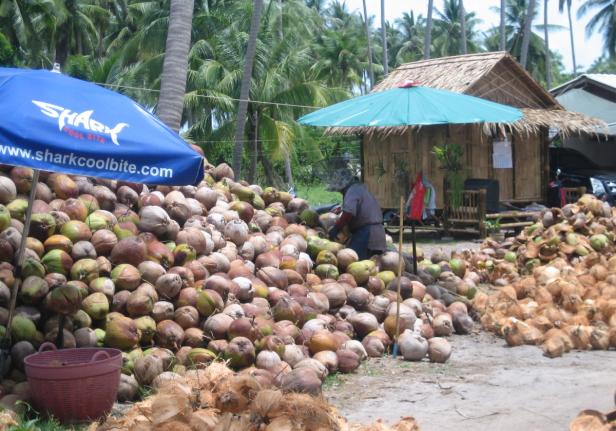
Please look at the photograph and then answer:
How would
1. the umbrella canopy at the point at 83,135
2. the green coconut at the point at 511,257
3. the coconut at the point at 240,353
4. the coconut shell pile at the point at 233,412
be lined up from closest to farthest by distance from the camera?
1. the coconut shell pile at the point at 233,412
2. the umbrella canopy at the point at 83,135
3. the coconut at the point at 240,353
4. the green coconut at the point at 511,257

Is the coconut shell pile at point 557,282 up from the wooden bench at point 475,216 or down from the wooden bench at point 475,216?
down

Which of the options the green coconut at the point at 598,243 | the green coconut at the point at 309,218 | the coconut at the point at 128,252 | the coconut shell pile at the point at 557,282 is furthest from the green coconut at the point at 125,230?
the green coconut at the point at 598,243

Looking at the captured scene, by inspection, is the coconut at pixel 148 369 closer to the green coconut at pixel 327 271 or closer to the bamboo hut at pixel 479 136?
the green coconut at pixel 327 271

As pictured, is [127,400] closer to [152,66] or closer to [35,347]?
[35,347]

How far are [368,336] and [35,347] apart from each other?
9.96ft

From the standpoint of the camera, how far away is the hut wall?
691 inches

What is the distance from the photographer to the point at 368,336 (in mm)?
7207

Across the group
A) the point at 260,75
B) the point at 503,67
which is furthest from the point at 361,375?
the point at 260,75

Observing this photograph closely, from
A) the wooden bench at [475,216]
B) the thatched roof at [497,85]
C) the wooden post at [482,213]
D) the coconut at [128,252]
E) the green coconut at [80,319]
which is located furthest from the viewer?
the thatched roof at [497,85]

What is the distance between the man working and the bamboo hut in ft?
27.1

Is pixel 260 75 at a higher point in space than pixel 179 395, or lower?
higher

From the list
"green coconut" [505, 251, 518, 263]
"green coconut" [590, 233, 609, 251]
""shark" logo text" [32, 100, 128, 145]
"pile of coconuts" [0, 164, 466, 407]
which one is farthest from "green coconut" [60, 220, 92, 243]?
"green coconut" [590, 233, 609, 251]

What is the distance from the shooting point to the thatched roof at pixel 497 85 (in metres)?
17.2

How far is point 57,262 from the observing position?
603 centimetres
